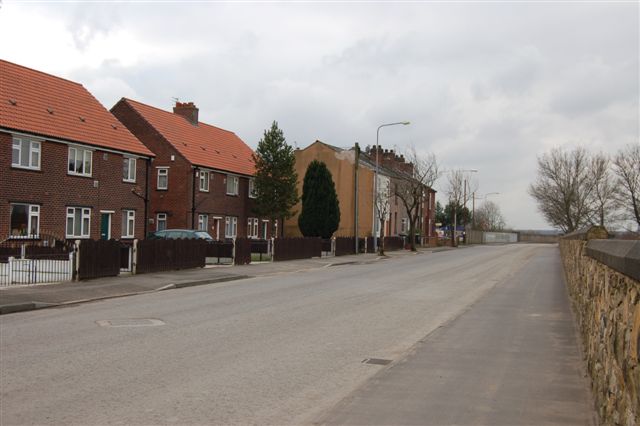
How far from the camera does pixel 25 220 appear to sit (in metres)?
27.9

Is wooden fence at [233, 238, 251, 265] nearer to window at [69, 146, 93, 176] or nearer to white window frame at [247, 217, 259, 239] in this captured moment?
window at [69, 146, 93, 176]

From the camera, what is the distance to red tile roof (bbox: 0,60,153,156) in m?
29.2

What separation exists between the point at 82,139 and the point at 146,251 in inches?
495

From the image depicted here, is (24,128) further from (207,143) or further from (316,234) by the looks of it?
(316,234)

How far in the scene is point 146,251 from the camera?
21.8 metres

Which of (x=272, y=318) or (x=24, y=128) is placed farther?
(x=24, y=128)

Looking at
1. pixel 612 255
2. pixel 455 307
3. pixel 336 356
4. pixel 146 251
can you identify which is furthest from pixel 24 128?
pixel 612 255

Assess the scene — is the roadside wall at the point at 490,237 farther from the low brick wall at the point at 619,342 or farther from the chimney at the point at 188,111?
the low brick wall at the point at 619,342

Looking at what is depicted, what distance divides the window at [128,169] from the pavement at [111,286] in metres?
11.3

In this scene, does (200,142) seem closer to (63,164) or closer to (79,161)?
(79,161)

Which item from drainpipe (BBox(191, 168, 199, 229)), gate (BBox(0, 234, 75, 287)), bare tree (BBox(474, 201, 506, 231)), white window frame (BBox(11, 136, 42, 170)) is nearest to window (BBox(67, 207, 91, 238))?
white window frame (BBox(11, 136, 42, 170))

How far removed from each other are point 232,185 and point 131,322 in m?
34.5

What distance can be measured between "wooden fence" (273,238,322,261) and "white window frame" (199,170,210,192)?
9403mm

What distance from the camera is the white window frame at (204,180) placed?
41875 millimetres
